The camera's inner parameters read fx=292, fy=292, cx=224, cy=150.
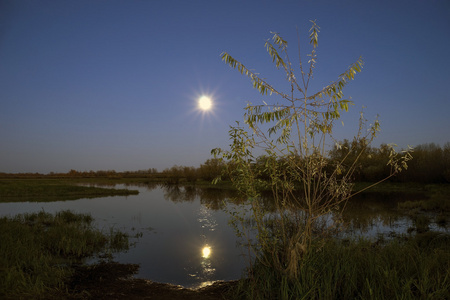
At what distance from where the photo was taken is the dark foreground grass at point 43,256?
6777 millimetres

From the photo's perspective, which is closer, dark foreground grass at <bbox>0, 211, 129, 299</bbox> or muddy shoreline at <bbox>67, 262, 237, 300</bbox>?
dark foreground grass at <bbox>0, 211, 129, 299</bbox>

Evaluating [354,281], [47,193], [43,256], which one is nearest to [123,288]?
[43,256]

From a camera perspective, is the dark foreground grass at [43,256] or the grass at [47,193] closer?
the dark foreground grass at [43,256]

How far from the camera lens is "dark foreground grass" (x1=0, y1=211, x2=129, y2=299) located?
22.2ft

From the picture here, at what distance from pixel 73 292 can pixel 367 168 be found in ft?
145

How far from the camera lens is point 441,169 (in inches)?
1544

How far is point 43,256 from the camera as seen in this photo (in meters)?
8.52

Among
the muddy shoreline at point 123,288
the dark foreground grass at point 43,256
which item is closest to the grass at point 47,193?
the dark foreground grass at point 43,256

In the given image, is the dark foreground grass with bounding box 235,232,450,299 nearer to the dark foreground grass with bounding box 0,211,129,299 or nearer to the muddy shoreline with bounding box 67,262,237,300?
the muddy shoreline with bounding box 67,262,237,300

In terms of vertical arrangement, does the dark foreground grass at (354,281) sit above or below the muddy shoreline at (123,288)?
above

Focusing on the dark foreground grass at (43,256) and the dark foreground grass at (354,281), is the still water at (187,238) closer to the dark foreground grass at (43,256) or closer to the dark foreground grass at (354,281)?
the dark foreground grass at (43,256)

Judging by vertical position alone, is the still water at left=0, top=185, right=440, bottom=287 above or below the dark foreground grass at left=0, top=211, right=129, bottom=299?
below

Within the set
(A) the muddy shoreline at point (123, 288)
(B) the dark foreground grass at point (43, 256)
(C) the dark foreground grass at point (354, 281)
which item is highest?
(C) the dark foreground grass at point (354, 281)

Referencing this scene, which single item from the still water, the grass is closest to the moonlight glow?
the still water
